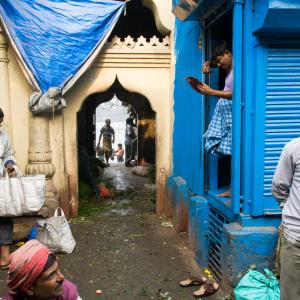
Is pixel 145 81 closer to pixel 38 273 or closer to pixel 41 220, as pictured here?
pixel 41 220

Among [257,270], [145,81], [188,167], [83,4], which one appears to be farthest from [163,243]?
[83,4]

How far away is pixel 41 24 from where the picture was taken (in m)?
6.15

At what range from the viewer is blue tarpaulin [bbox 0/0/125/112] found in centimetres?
605

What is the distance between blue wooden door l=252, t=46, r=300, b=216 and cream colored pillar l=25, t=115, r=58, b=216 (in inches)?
154

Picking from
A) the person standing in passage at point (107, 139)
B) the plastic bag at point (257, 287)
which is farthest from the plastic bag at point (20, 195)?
the person standing in passage at point (107, 139)

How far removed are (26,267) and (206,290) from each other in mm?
2626

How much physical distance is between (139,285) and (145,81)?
3.73 meters

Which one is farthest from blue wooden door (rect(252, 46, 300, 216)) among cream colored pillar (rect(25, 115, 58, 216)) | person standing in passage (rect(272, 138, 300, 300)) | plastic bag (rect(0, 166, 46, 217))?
cream colored pillar (rect(25, 115, 58, 216))

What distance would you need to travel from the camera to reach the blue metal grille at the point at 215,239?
4281 mm

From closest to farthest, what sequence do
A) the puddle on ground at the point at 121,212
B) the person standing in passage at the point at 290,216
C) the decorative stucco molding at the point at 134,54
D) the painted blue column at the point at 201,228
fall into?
the person standing in passage at the point at 290,216, the painted blue column at the point at 201,228, the decorative stucco molding at the point at 134,54, the puddle on ground at the point at 121,212

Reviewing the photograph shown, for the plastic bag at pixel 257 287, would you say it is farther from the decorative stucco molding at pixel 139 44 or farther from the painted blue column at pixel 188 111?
the decorative stucco molding at pixel 139 44

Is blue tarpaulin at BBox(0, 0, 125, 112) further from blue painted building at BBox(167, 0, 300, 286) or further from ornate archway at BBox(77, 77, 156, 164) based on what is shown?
ornate archway at BBox(77, 77, 156, 164)

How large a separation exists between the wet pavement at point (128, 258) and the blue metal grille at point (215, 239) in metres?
0.27

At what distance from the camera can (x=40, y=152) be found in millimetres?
6496
